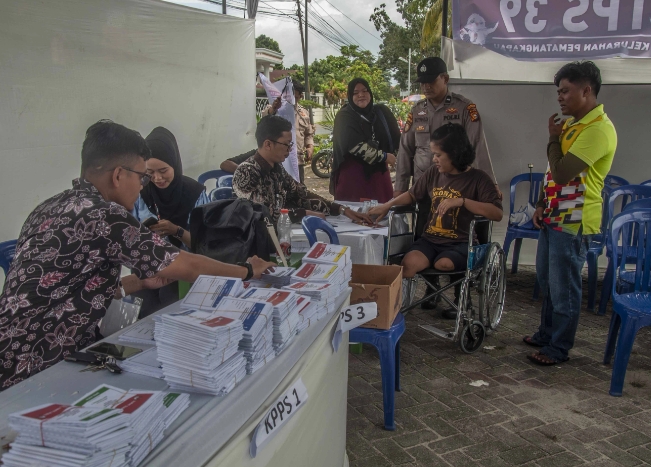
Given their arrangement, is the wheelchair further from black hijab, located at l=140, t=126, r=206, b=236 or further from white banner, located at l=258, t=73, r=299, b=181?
white banner, located at l=258, t=73, r=299, b=181

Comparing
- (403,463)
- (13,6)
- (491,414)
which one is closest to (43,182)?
(13,6)

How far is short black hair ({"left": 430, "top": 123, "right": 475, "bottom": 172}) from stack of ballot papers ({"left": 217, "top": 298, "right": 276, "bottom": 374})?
2.70 m

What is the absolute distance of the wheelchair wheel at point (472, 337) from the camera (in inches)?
152

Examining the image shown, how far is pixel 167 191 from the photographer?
11.2 feet

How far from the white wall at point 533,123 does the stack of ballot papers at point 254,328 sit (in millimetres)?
4668

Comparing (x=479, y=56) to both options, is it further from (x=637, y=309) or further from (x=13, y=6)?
(x=13, y=6)

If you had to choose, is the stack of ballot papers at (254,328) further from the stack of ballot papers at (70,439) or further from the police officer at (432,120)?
the police officer at (432,120)

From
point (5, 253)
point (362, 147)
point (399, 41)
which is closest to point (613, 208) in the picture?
point (362, 147)

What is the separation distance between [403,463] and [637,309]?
1.70 m

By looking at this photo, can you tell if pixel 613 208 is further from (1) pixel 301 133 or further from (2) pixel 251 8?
(1) pixel 301 133

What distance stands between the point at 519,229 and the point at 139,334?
4.31 metres

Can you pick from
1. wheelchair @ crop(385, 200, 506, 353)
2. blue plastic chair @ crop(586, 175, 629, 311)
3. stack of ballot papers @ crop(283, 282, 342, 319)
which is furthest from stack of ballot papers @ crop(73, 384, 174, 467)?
blue plastic chair @ crop(586, 175, 629, 311)

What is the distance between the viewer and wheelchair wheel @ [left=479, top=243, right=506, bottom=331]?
386 cm

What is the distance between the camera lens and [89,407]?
1.05 meters
